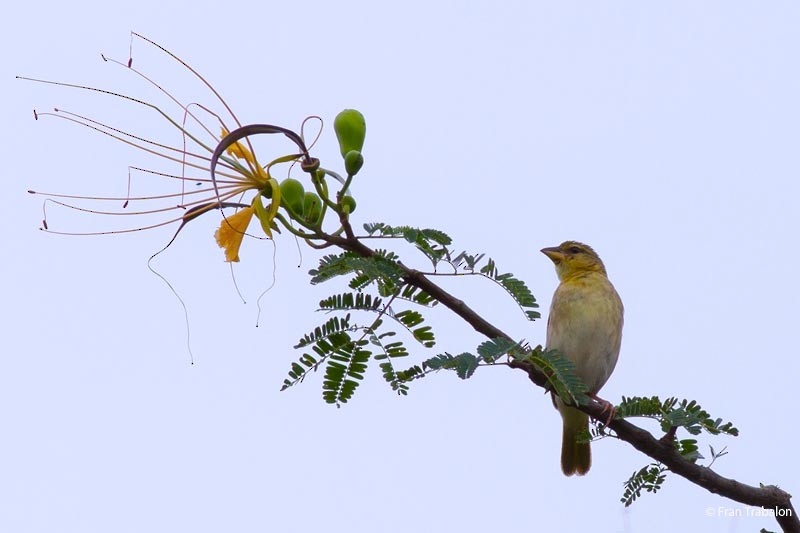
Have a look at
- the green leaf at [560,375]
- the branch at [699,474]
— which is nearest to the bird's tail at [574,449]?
the branch at [699,474]

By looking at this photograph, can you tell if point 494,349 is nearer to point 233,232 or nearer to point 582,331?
point 233,232

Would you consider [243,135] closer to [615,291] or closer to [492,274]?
[492,274]

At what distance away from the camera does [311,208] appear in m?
2.91

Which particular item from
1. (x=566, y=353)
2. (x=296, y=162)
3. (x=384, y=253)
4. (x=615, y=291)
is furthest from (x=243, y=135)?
(x=615, y=291)

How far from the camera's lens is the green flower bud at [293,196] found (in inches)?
114

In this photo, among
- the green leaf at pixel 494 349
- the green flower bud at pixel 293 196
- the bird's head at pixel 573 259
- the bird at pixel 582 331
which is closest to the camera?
the green flower bud at pixel 293 196

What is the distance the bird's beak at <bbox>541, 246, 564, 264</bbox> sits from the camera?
647cm

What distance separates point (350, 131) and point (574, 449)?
3.65m

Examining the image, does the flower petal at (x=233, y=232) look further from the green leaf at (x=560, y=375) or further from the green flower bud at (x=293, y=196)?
the green leaf at (x=560, y=375)

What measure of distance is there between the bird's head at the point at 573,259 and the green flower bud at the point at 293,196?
3698 millimetres

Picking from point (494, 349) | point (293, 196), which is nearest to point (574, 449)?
point (494, 349)

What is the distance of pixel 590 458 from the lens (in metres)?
6.16

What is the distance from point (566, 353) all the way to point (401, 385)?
2661 mm

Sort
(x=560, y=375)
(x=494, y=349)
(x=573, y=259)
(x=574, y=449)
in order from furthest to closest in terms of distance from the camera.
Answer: (x=573, y=259) < (x=574, y=449) < (x=560, y=375) < (x=494, y=349)
